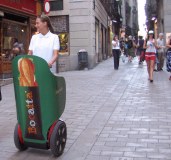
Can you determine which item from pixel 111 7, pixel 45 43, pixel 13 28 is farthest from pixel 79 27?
pixel 111 7

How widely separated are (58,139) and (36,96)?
629 millimetres

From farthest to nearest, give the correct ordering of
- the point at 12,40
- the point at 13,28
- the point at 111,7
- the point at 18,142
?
the point at 111,7
the point at 13,28
the point at 12,40
the point at 18,142

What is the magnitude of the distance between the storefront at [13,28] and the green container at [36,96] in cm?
892

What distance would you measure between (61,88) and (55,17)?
15136mm

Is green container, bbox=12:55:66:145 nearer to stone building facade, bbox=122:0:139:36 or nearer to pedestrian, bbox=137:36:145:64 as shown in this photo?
pedestrian, bbox=137:36:145:64

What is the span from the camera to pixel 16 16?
1533 cm

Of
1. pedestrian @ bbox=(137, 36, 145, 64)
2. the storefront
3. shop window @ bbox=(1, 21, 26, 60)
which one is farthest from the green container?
pedestrian @ bbox=(137, 36, 145, 64)

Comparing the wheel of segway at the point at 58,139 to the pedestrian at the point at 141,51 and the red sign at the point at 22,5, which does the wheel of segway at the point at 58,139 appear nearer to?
the red sign at the point at 22,5

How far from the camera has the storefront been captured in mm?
14020

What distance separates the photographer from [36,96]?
4734 mm

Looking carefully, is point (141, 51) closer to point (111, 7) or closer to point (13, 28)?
point (13, 28)

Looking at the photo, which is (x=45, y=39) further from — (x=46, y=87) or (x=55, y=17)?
(x=55, y=17)

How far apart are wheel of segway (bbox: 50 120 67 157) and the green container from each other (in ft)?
0.33

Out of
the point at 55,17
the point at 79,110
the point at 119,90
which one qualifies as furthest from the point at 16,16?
the point at 79,110
